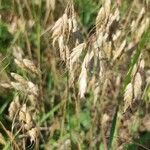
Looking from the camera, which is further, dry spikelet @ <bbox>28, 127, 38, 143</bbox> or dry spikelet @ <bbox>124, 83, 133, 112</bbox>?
dry spikelet @ <bbox>28, 127, 38, 143</bbox>

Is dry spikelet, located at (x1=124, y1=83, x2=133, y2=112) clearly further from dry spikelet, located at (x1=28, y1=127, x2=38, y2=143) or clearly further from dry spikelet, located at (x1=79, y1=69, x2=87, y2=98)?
dry spikelet, located at (x1=28, y1=127, x2=38, y2=143)

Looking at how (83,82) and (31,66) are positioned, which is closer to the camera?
(83,82)

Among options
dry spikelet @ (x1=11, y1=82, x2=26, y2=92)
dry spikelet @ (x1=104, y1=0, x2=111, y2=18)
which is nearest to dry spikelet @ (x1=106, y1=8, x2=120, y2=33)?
dry spikelet @ (x1=104, y1=0, x2=111, y2=18)

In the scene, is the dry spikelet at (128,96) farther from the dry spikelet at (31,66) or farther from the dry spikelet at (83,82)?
the dry spikelet at (31,66)

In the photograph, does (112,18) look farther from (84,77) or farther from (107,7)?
(84,77)

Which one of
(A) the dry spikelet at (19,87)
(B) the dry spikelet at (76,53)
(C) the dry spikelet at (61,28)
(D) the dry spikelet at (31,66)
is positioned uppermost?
(C) the dry spikelet at (61,28)

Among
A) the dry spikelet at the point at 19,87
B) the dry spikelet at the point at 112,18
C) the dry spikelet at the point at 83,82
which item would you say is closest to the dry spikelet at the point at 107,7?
the dry spikelet at the point at 112,18

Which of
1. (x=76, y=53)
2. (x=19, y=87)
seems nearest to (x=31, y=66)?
(x=19, y=87)

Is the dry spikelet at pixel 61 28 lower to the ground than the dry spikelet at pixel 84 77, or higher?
higher

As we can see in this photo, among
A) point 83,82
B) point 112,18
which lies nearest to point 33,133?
point 83,82

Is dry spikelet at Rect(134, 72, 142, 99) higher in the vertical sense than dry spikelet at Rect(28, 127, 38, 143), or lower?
higher

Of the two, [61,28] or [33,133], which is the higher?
[61,28]
